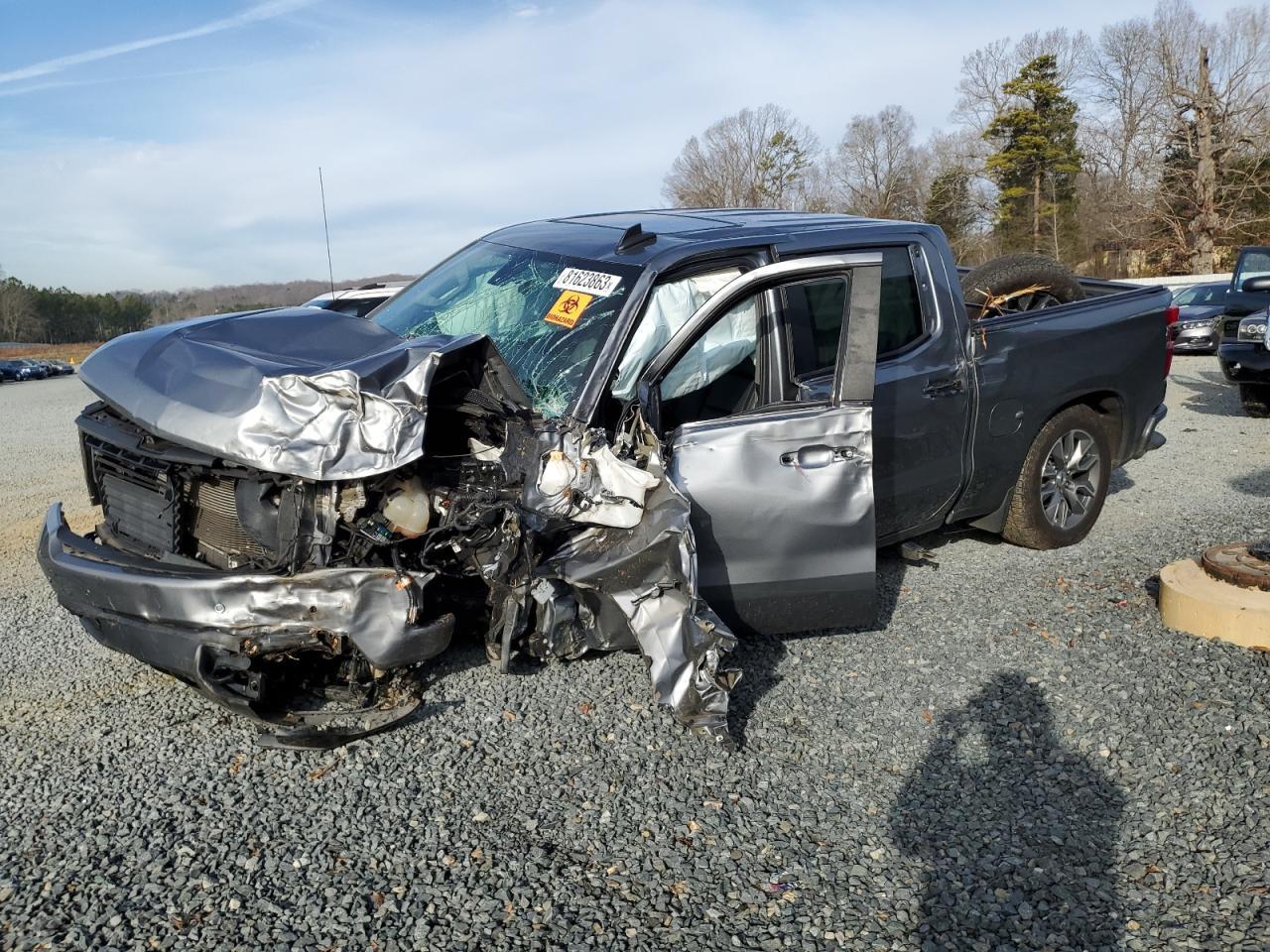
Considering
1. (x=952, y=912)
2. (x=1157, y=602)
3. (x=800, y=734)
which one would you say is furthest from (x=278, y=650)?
(x=1157, y=602)

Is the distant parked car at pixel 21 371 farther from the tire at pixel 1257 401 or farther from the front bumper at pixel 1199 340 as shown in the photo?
the tire at pixel 1257 401

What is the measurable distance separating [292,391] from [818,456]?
202cm

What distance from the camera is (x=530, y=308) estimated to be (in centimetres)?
451

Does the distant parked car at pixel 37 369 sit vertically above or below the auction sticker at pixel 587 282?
below

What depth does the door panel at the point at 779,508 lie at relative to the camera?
394 cm

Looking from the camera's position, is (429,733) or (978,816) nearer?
(978,816)

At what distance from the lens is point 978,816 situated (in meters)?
3.35

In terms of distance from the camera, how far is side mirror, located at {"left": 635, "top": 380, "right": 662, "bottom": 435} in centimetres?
386

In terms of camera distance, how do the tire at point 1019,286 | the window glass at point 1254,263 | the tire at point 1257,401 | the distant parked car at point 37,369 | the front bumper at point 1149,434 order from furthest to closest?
the distant parked car at point 37,369, the window glass at point 1254,263, the tire at point 1257,401, the front bumper at point 1149,434, the tire at point 1019,286

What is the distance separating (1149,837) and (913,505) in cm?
197

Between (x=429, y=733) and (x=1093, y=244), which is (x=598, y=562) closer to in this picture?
(x=429, y=733)

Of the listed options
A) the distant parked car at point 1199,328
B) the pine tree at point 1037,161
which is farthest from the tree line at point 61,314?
the distant parked car at point 1199,328

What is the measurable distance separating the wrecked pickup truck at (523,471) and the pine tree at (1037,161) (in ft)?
156

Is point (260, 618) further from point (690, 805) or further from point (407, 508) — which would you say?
point (690, 805)
